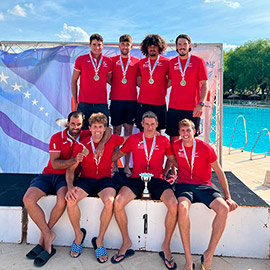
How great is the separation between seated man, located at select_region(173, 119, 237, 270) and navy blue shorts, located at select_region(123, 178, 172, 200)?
0.17 m

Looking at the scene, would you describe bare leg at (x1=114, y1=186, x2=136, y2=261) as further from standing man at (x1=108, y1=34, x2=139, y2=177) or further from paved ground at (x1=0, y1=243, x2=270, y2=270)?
standing man at (x1=108, y1=34, x2=139, y2=177)

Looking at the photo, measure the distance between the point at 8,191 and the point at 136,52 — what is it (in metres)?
3.23

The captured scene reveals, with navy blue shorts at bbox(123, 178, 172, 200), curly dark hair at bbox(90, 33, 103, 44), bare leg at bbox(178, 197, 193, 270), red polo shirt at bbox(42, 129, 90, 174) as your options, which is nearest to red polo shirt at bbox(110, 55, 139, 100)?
curly dark hair at bbox(90, 33, 103, 44)

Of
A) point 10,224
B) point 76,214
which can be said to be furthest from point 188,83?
point 10,224

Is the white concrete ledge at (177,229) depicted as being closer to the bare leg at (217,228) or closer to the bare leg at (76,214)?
the bare leg at (76,214)

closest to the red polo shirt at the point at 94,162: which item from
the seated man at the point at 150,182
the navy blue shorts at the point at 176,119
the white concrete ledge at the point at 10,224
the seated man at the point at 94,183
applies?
the seated man at the point at 94,183

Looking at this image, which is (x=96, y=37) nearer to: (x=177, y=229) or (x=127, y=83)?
(x=127, y=83)

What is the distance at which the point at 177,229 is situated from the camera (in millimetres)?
2656

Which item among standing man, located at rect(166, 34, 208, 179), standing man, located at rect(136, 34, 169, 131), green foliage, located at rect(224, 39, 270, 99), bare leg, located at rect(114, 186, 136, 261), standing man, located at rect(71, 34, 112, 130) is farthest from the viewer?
green foliage, located at rect(224, 39, 270, 99)

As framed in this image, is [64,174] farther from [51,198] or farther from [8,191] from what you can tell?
[8,191]

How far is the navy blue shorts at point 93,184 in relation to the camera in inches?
106

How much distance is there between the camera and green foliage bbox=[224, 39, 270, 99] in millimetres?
37312

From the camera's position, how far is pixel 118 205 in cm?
254

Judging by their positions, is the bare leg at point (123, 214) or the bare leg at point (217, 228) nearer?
the bare leg at point (217, 228)
